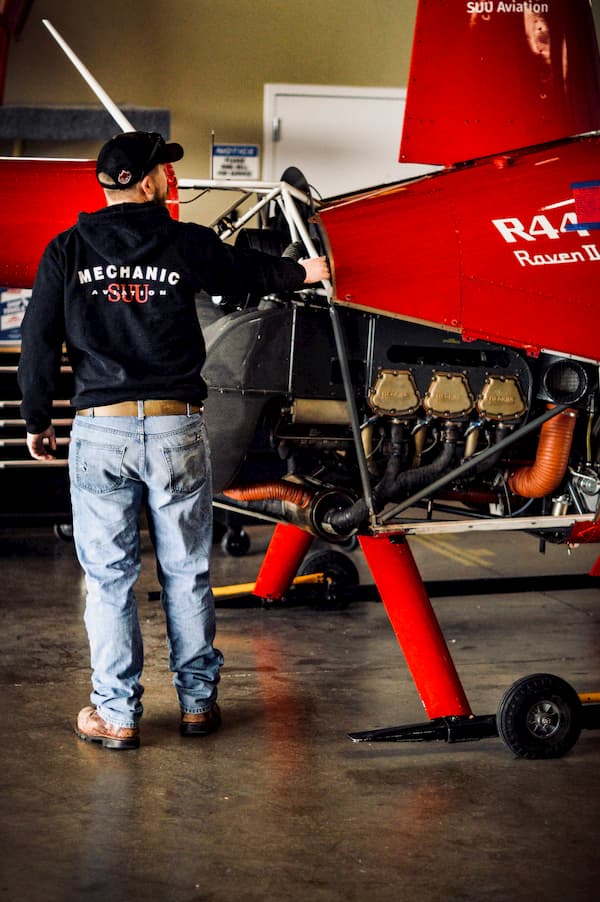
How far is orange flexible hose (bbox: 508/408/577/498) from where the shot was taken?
12.5 ft

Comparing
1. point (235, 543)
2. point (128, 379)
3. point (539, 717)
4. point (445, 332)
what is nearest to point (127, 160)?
point (128, 379)

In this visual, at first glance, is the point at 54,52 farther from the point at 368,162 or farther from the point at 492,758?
the point at 492,758

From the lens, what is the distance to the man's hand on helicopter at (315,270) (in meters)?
3.38

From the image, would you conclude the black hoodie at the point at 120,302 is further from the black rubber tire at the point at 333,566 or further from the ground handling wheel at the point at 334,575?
the black rubber tire at the point at 333,566

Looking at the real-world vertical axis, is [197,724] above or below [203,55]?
below

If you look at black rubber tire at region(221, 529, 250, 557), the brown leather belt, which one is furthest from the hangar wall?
the brown leather belt

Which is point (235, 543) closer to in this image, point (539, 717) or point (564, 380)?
point (564, 380)

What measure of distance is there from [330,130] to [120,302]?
18.2ft

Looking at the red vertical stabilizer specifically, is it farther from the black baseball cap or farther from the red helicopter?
the black baseball cap

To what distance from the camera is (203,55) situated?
8.28 meters

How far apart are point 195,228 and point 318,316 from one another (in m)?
Result: 0.60

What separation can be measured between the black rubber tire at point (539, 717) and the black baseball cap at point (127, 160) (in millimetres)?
1810

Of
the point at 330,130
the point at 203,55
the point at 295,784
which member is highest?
the point at 203,55

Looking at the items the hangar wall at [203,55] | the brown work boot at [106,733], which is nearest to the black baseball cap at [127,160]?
the brown work boot at [106,733]
